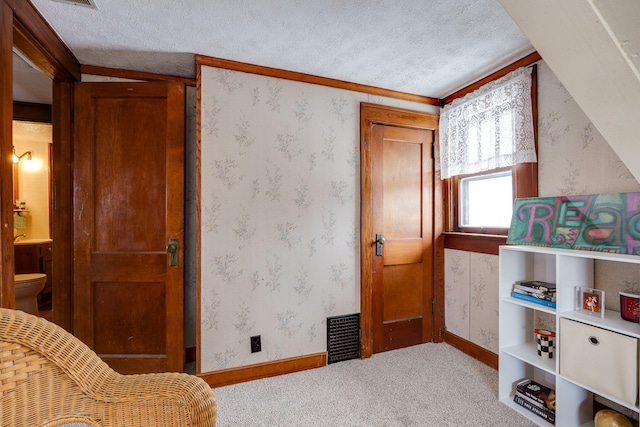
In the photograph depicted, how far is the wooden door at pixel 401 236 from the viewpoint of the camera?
260 centimetres

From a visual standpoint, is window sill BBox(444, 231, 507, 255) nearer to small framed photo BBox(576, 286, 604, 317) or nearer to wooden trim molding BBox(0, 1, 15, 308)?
small framed photo BBox(576, 286, 604, 317)

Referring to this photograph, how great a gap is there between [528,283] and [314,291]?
1.45 m

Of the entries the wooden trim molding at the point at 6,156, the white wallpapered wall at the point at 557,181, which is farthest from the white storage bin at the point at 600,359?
the wooden trim molding at the point at 6,156

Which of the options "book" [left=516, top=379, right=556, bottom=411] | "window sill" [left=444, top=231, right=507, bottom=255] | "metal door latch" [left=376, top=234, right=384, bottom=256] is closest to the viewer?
"book" [left=516, top=379, right=556, bottom=411]

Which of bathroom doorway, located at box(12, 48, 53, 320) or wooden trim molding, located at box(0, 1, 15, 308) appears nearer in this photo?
wooden trim molding, located at box(0, 1, 15, 308)

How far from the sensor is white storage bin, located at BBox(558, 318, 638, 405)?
1351 mm

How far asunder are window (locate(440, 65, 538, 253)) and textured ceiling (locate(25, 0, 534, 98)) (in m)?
0.21

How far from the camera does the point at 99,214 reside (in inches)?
83.4

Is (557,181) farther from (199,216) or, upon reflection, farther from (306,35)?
(199,216)

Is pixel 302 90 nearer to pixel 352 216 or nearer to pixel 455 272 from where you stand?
pixel 352 216

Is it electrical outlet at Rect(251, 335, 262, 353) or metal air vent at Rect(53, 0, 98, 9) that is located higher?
metal air vent at Rect(53, 0, 98, 9)

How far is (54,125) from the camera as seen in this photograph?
83.0 inches

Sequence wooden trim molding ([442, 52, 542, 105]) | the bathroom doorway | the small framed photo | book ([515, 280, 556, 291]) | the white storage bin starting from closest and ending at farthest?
the white storage bin
the small framed photo
book ([515, 280, 556, 291])
wooden trim molding ([442, 52, 542, 105])
the bathroom doorway

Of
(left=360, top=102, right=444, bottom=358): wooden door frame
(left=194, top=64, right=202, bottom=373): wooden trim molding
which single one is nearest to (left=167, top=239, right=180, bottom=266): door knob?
(left=194, top=64, right=202, bottom=373): wooden trim molding
